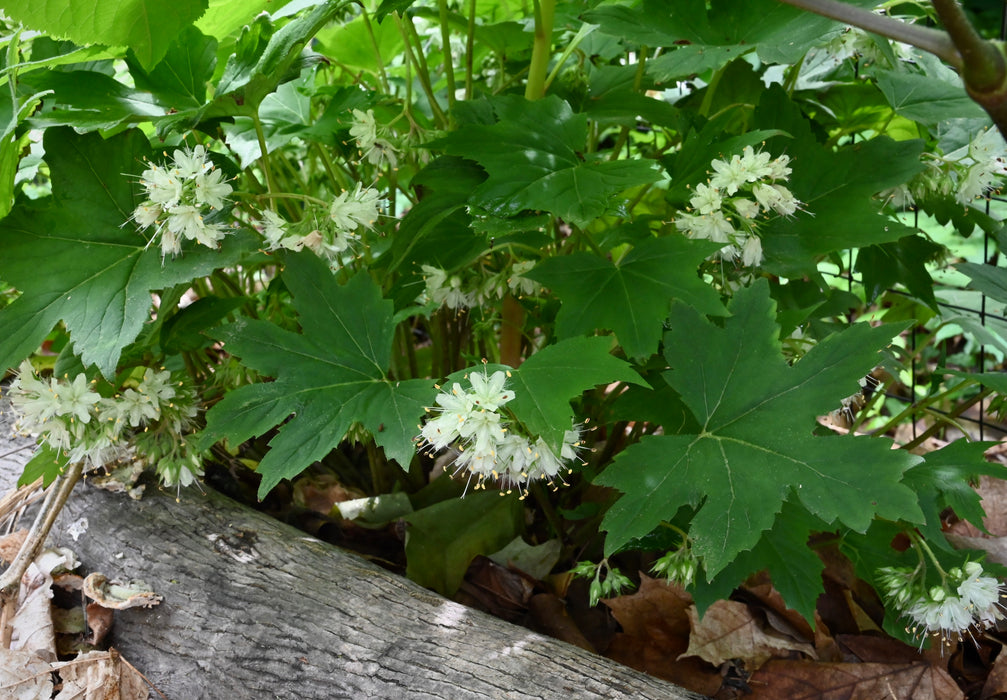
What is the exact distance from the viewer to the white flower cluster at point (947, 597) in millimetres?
1155

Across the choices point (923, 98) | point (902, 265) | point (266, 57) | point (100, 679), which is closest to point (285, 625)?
point (100, 679)

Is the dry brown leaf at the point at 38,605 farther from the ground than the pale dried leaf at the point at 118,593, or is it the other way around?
the pale dried leaf at the point at 118,593

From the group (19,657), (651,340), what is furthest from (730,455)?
(19,657)

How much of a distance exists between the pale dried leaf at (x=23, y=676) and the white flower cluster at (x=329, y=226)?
690mm

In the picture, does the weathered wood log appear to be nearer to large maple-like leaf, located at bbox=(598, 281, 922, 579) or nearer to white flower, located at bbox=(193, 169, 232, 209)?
large maple-like leaf, located at bbox=(598, 281, 922, 579)

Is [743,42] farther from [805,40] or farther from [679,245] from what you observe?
[679,245]

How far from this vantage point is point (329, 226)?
120 centimetres

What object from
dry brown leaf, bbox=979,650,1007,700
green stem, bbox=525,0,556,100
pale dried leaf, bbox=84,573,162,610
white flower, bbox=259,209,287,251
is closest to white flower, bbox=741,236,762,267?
green stem, bbox=525,0,556,100

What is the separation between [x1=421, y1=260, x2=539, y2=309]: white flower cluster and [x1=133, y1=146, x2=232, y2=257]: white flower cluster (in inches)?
12.6

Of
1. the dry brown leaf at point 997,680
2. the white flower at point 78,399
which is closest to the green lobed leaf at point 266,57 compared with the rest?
the white flower at point 78,399

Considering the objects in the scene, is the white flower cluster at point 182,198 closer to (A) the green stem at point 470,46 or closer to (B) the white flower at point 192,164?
(B) the white flower at point 192,164

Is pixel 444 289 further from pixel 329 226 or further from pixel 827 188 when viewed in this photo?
pixel 827 188

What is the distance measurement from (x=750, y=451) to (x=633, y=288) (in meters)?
0.27

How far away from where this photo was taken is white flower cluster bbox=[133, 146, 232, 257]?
1.13 meters
